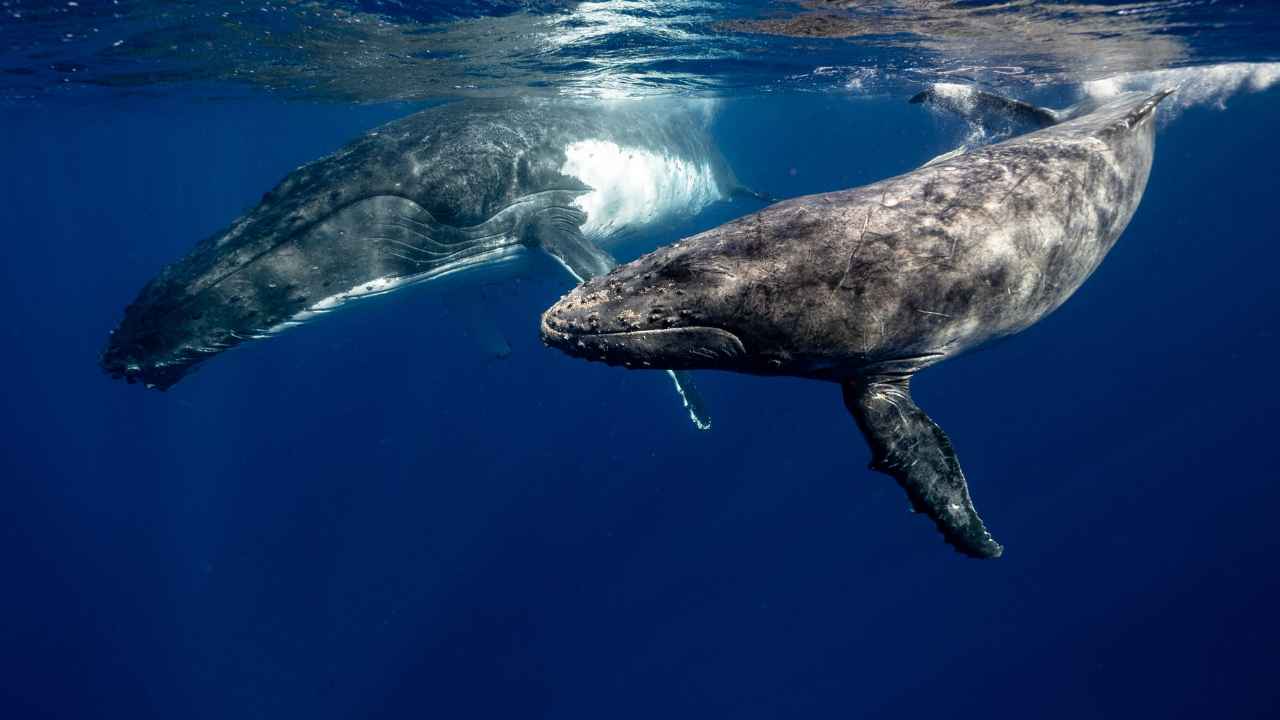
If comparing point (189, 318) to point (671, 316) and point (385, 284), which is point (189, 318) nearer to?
point (385, 284)

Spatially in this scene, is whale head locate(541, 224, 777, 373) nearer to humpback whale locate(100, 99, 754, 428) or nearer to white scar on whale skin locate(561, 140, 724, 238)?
humpback whale locate(100, 99, 754, 428)

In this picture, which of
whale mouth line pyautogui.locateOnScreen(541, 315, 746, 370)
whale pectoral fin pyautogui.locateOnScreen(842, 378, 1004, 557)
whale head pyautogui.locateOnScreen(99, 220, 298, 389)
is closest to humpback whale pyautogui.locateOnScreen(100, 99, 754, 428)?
whale head pyautogui.locateOnScreen(99, 220, 298, 389)

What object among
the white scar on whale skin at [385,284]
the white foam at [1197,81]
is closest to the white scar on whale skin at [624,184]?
the white scar on whale skin at [385,284]

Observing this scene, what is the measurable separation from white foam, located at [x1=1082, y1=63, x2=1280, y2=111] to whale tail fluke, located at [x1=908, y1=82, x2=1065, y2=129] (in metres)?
14.9

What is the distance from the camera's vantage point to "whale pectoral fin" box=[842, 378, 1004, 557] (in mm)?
3992

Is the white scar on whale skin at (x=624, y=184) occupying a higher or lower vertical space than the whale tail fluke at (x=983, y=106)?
lower

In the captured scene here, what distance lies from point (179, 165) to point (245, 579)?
2498 inches

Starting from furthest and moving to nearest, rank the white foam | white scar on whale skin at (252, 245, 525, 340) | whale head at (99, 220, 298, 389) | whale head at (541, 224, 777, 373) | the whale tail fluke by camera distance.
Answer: the white foam < the whale tail fluke < white scar on whale skin at (252, 245, 525, 340) < whale head at (99, 220, 298, 389) < whale head at (541, 224, 777, 373)

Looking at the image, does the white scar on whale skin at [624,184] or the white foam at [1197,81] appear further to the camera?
the white foam at [1197,81]

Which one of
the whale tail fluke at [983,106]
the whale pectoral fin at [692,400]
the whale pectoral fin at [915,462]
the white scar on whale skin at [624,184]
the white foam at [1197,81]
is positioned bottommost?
the whale pectoral fin at [692,400]

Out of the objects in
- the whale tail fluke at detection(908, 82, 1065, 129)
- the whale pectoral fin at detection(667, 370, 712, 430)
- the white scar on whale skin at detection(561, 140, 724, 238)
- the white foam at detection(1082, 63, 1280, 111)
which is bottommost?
the whale pectoral fin at detection(667, 370, 712, 430)

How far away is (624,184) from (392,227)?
16.3ft

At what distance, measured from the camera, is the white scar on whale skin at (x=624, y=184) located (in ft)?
33.4

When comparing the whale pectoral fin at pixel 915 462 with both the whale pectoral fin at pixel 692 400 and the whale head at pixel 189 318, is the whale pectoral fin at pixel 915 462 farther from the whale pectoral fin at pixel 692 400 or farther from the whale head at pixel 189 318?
the whale head at pixel 189 318
